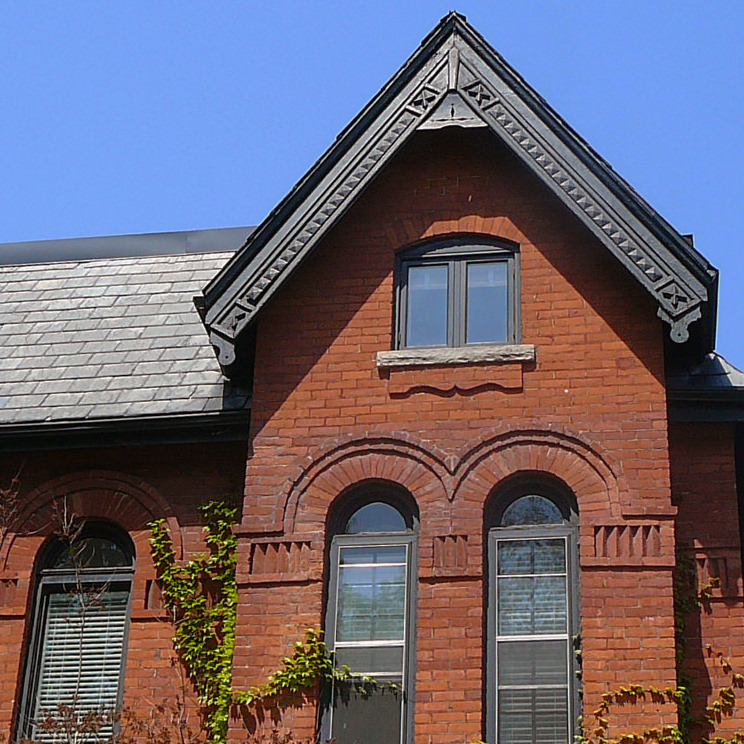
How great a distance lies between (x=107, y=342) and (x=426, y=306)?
360 cm

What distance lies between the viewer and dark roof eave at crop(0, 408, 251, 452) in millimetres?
13250

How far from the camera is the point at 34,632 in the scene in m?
13.1

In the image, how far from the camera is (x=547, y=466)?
39.8 feet

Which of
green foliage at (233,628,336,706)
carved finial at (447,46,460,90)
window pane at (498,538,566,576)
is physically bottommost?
green foliage at (233,628,336,706)

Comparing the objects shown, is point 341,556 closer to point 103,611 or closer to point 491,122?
point 103,611

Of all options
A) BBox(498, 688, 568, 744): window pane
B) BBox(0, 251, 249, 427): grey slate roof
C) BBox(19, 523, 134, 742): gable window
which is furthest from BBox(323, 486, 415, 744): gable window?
BBox(19, 523, 134, 742): gable window

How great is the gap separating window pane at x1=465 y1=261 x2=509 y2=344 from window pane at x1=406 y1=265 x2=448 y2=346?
0.74 feet

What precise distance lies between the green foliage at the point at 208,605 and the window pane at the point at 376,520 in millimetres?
1106

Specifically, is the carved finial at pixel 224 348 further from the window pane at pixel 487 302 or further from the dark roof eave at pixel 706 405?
the dark roof eave at pixel 706 405

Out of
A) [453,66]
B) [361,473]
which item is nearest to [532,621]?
[361,473]

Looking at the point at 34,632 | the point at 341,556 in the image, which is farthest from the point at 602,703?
the point at 34,632

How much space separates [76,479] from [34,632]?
1.40m

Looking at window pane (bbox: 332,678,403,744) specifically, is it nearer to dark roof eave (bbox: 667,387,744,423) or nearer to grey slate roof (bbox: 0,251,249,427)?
grey slate roof (bbox: 0,251,249,427)

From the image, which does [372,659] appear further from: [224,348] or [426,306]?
[426,306]
